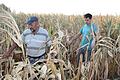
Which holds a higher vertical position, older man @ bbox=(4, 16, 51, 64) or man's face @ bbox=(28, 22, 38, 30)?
man's face @ bbox=(28, 22, 38, 30)

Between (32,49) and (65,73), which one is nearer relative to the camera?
(65,73)

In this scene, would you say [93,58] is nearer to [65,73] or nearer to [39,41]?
[65,73]

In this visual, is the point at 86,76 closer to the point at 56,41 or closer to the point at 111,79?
the point at 56,41

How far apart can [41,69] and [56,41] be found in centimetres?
25

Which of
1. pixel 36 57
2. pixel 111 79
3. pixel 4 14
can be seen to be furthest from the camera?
pixel 111 79

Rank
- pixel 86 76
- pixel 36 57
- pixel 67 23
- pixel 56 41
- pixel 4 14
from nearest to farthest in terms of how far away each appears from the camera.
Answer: pixel 4 14 < pixel 56 41 < pixel 86 76 < pixel 36 57 < pixel 67 23

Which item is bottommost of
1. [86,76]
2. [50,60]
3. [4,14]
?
[86,76]

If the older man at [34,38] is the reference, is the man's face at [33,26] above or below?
above

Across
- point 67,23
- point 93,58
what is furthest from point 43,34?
point 67,23

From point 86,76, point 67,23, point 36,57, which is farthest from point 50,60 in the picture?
point 67,23

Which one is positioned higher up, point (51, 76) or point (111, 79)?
point (51, 76)

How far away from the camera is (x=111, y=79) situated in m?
4.82

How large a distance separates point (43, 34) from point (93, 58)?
1.18 m

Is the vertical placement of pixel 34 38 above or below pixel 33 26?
below
